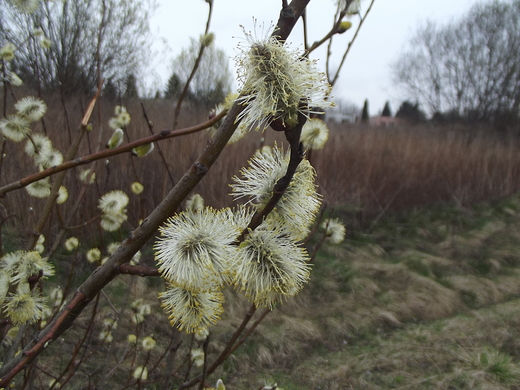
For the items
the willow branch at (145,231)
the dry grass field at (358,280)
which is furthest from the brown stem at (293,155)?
the dry grass field at (358,280)

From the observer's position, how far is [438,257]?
5.71 m

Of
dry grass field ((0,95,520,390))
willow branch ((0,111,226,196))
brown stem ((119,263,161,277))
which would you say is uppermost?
willow branch ((0,111,226,196))

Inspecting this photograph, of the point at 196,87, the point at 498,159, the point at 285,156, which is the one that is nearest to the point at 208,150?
the point at 285,156

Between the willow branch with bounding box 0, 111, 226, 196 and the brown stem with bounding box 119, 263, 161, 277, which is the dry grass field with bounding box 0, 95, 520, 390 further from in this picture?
the brown stem with bounding box 119, 263, 161, 277

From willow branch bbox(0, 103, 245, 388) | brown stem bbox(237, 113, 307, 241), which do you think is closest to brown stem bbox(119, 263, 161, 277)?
willow branch bbox(0, 103, 245, 388)

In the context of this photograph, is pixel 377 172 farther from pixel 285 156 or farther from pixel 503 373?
pixel 285 156

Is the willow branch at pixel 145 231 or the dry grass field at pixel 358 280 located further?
the dry grass field at pixel 358 280

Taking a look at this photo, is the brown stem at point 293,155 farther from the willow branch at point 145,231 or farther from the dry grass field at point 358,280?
the dry grass field at point 358,280

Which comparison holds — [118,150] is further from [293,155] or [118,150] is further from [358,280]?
[358,280]

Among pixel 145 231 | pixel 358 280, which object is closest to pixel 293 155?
pixel 145 231

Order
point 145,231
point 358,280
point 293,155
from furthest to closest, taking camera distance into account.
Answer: point 358,280, point 145,231, point 293,155

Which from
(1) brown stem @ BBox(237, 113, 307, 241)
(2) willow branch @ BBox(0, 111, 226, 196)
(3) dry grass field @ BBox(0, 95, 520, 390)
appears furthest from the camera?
(3) dry grass field @ BBox(0, 95, 520, 390)

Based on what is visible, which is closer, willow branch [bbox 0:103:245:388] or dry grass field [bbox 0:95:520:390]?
willow branch [bbox 0:103:245:388]

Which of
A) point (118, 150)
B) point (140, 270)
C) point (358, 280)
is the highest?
point (118, 150)
